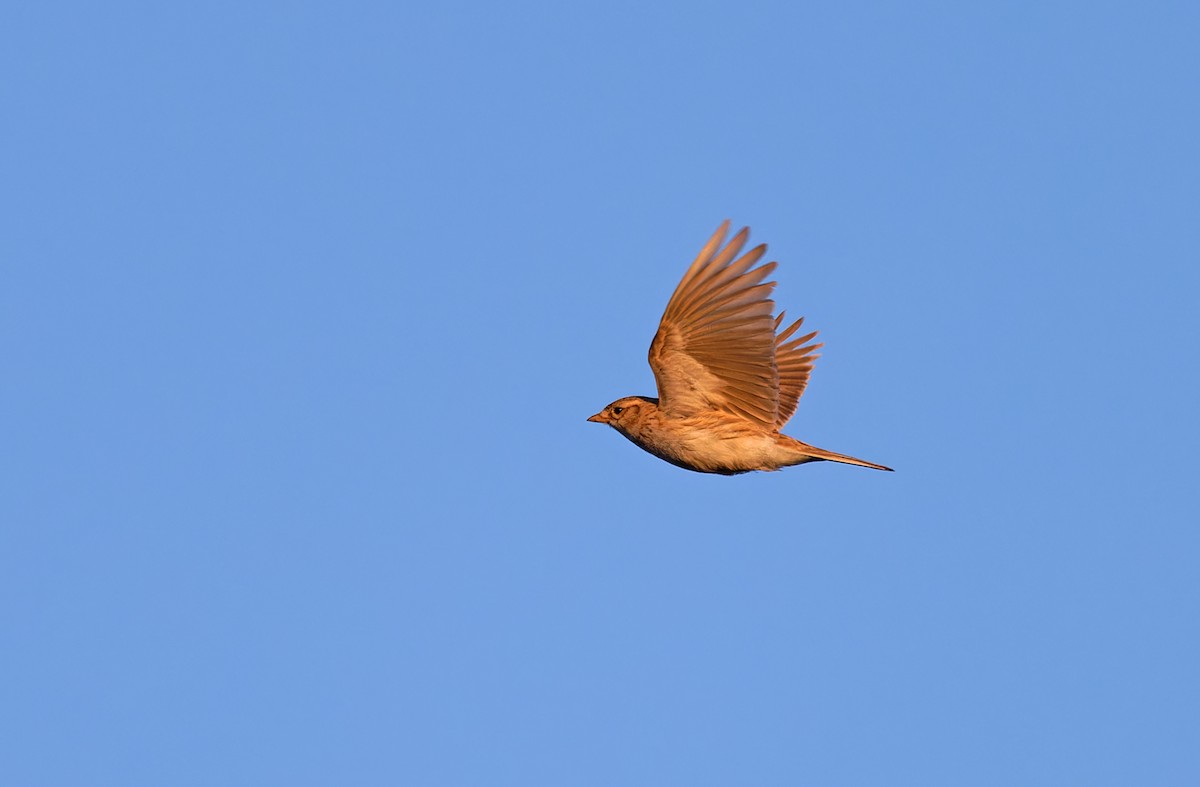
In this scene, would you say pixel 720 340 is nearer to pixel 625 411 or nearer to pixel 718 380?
pixel 718 380

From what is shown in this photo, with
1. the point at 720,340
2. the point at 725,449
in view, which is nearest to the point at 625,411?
the point at 725,449

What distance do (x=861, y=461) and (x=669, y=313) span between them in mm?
2536

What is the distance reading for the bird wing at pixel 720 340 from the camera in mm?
14219

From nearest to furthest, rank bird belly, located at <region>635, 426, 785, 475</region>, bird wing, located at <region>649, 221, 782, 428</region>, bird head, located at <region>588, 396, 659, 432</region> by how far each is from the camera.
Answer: bird wing, located at <region>649, 221, 782, 428</region> → bird belly, located at <region>635, 426, 785, 475</region> → bird head, located at <region>588, 396, 659, 432</region>

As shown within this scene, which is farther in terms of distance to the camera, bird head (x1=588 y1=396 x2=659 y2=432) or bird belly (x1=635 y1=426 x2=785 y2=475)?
bird head (x1=588 y1=396 x2=659 y2=432)

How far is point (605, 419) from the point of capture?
1642 centimetres

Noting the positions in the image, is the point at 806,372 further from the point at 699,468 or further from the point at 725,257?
the point at 725,257

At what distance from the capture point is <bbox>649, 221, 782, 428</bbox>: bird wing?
14219 mm

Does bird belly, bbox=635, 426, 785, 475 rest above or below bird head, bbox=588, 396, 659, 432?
below

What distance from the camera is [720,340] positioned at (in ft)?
48.7

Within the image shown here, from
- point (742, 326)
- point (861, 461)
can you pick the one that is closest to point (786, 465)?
point (861, 461)

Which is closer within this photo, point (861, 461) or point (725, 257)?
point (725, 257)

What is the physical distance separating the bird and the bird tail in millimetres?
10

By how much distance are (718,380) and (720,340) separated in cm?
72
